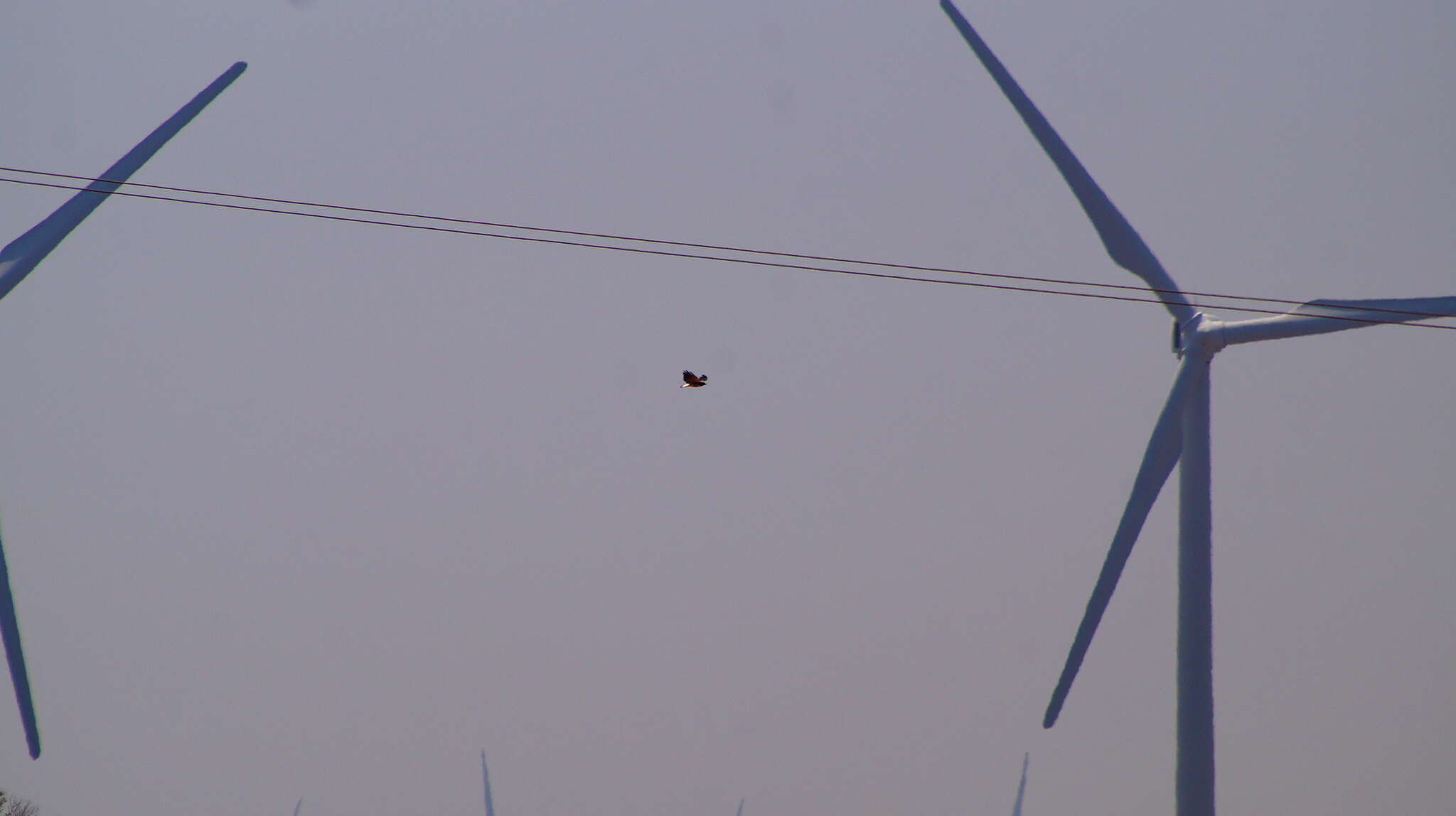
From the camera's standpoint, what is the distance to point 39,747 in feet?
150

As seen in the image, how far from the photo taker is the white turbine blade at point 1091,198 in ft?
144

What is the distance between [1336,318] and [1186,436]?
497 centimetres

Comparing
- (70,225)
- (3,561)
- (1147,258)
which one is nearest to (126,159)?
(70,225)

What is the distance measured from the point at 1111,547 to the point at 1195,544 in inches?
157

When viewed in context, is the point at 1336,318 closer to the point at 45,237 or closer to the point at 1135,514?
the point at 1135,514

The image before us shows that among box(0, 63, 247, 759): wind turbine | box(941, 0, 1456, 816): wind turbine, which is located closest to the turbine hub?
box(941, 0, 1456, 816): wind turbine

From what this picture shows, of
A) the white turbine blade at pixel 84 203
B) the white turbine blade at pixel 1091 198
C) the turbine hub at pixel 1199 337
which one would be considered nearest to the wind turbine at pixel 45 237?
the white turbine blade at pixel 84 203

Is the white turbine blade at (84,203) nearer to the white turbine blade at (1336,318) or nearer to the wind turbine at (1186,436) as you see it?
the wind turbine at (1186,436)

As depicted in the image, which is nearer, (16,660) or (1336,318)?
(1336,318)

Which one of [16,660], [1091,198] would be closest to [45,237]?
[16,660]

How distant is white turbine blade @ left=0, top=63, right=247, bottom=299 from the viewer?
4362 cm

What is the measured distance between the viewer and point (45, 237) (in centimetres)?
4456

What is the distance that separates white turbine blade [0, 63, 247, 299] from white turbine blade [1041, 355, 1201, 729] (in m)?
31.4

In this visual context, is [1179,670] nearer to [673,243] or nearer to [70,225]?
[673,243]
